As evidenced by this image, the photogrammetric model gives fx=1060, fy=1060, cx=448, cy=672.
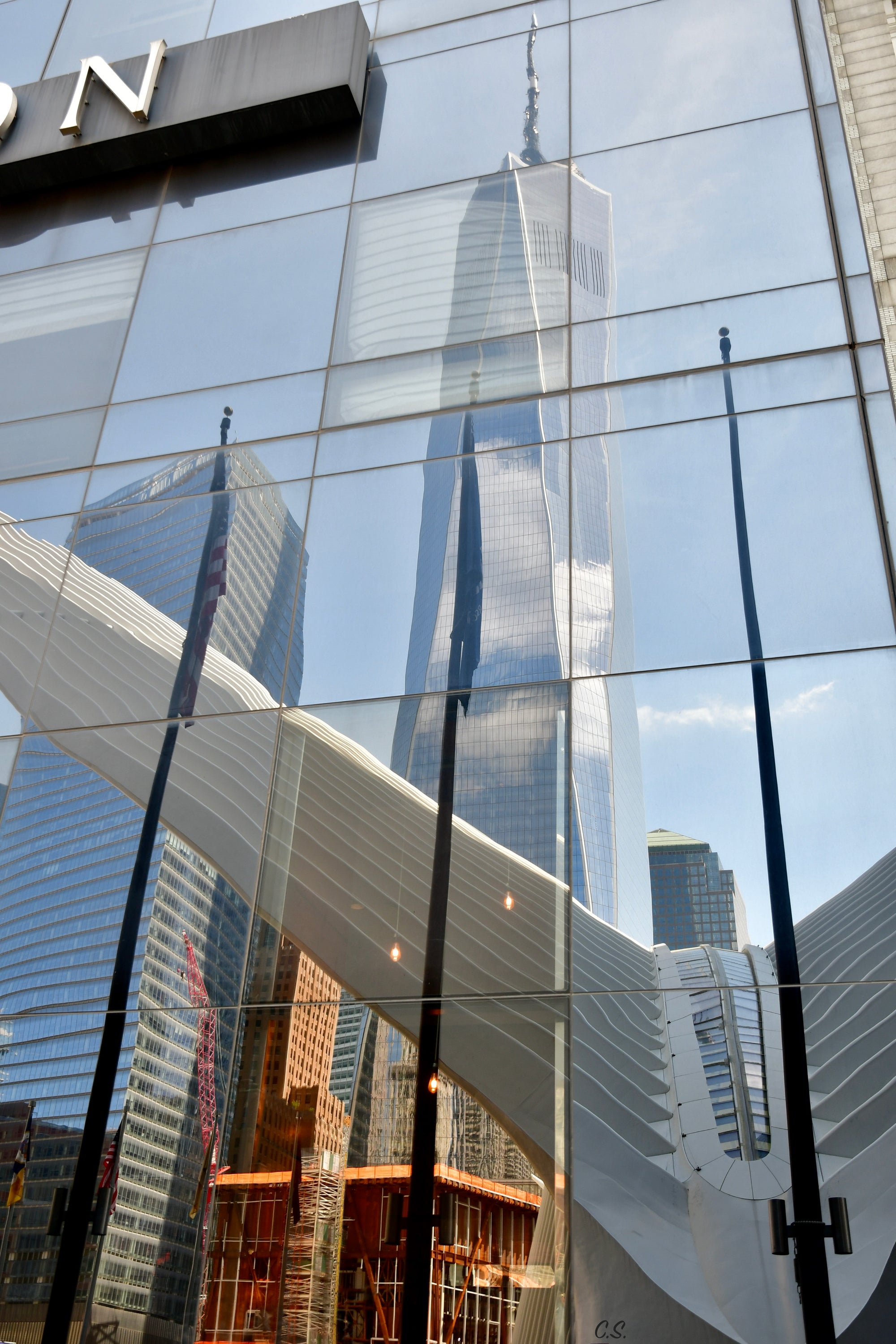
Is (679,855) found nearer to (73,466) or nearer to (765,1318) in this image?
(765,1318)

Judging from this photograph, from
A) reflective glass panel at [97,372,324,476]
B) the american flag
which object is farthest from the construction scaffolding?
reflective glass panel at [97,372,324,476]

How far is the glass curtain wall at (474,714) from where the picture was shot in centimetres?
841

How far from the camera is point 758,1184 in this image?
7.92 meters

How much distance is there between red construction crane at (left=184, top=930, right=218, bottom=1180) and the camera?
31.1 ft

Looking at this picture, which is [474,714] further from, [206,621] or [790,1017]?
[790,1017]

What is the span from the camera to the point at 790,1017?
27.7 ft

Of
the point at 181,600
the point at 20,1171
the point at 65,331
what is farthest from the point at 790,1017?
the point at 65,331

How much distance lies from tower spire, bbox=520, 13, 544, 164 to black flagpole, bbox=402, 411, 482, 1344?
3.81 meters

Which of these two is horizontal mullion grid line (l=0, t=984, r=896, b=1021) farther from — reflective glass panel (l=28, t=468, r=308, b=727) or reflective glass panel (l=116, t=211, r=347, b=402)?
reflective glass panel (l=116, t=211, r=347, b=402)

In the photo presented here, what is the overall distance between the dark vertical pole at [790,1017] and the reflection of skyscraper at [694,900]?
330mm

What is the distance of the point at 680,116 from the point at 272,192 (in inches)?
217

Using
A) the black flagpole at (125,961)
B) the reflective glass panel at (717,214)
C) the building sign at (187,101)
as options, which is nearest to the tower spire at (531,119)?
the reflective glass panel at (717,214)

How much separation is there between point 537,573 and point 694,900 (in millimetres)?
3750

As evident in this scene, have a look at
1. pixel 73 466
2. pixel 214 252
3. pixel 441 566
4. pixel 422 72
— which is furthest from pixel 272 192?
pixel 441 566
